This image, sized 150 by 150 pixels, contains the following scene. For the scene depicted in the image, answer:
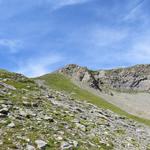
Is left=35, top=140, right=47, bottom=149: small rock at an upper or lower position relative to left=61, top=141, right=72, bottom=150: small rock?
upper

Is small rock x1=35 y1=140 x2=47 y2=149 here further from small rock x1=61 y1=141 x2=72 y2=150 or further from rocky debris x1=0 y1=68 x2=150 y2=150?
small rock x1=61 y1=141 x2=72 y2=150

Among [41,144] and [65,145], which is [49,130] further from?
[41,144]

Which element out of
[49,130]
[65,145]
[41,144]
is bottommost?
[65,145]

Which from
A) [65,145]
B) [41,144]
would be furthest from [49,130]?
[41,144]

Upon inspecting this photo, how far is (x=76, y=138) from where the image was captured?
28.6 meters

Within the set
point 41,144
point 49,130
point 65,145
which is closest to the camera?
point 41,144

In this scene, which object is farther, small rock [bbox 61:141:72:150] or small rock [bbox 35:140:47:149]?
small rock [bbox 61:141:72:150]

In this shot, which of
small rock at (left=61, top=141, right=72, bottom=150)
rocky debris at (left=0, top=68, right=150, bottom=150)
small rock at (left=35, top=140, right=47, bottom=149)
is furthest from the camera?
small rock at (left=61, top=141, right=72, bottom=150)

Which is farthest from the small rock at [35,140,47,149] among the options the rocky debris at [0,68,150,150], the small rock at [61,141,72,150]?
the small rock at [61,141,72,150]

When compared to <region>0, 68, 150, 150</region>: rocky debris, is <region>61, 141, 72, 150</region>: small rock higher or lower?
lower

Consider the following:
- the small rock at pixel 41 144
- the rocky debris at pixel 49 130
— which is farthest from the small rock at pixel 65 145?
the small rock at pixel 41 144

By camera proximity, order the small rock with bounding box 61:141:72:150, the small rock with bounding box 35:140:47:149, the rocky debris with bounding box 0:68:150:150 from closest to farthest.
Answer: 1. the small rock with bounding box 35:140:47:149
2. the rocky debris with bounding box 0:68:150:150
3. the small rock with bounding box 61:141:72:150

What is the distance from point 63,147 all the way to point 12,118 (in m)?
4.81

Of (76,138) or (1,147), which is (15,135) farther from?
(76,138)
